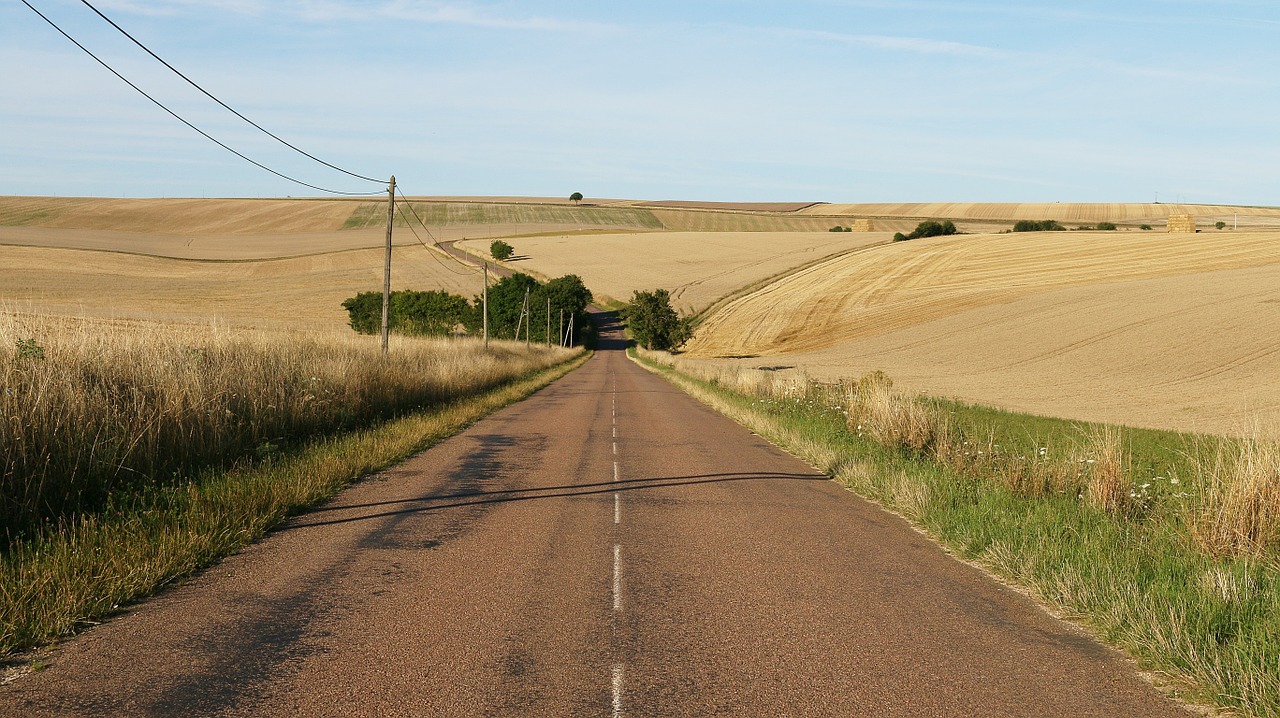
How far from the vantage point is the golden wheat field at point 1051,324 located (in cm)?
3422

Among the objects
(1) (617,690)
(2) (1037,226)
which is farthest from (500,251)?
(1) (617,690)

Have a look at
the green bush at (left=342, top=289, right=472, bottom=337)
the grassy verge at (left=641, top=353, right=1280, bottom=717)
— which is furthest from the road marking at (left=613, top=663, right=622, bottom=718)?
the green bush at (left=342, top=289, right=472, bottom=337)

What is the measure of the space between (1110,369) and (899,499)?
109 ft

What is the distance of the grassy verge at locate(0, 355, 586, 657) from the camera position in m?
6.53

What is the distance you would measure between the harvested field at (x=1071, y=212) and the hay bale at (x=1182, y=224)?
3265 cm

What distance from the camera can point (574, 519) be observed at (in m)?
10.7

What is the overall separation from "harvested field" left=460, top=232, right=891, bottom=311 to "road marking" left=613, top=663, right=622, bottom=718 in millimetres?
84062

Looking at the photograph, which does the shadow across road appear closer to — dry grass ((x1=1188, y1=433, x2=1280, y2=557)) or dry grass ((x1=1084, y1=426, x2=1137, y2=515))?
dry grass ((x1=1084, y1=426, x2=1137, y2=515))

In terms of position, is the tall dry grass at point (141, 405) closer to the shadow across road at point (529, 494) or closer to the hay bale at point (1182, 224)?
the shadow across road at point (529, 494)

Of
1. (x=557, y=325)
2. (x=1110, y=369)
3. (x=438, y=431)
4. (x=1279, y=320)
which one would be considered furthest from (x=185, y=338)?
(x=557, y=325)

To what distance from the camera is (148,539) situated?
329 inches

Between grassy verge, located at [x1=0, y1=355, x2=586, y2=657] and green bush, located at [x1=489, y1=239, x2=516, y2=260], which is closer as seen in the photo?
grassy verge, located at [x1=0, y1=355, x2=586, y2=657]

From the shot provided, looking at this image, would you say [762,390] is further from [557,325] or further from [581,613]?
[557,325]

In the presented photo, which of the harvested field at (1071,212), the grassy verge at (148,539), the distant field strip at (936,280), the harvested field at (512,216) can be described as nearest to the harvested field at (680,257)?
the distant field strip at (936,280)
